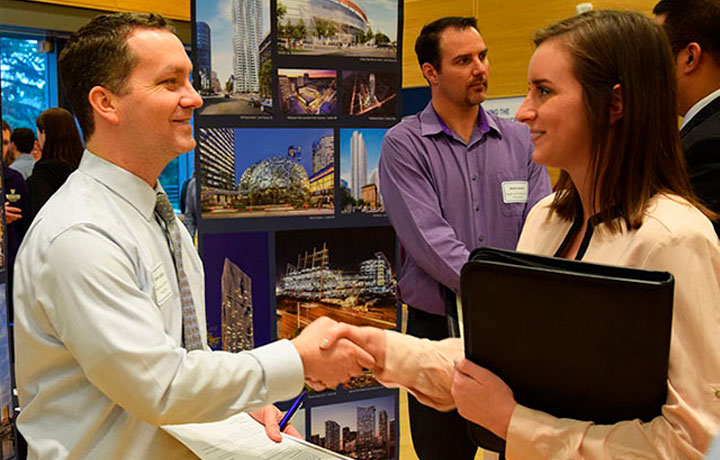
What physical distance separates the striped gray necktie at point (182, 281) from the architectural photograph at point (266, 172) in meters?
1.28

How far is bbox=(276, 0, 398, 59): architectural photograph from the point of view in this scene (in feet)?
10.6

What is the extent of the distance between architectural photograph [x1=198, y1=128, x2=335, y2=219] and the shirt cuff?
1654 mm

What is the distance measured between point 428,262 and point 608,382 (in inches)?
63.6

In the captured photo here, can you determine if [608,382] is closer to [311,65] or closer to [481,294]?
[481,294]

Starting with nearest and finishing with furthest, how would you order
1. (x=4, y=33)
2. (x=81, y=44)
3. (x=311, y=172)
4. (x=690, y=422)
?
(x=690, y=422) < (x=81, y=44) < (x=311, y=172) < (x=4, y=33)

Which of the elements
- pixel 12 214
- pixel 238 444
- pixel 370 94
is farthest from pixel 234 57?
pixel 12 214

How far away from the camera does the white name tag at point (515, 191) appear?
122 inches

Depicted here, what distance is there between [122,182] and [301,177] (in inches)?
64.3

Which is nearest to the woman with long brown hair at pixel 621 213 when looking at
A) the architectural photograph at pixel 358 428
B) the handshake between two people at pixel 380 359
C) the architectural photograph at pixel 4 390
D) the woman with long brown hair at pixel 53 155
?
the handshake between two people at pixel 380 359

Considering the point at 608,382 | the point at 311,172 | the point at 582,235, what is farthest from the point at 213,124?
the point at 608,382

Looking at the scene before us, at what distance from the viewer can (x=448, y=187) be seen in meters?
3.06

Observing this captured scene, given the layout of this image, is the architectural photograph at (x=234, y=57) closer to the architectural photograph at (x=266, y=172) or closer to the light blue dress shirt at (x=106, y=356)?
the architectural photograph at (x=266, y=172)

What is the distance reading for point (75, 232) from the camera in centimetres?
152

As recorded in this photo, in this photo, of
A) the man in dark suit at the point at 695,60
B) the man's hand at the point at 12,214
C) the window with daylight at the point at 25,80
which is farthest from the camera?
the window with daylight at the point at 25,80
